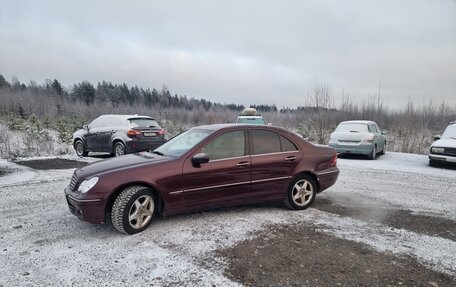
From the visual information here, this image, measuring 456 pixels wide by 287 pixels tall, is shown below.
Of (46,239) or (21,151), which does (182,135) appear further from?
(21,151)

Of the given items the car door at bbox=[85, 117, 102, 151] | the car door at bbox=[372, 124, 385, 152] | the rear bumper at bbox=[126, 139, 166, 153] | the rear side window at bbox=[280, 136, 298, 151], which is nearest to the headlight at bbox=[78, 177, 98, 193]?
the rear side window at bbox=[280, 136, 298, 151]

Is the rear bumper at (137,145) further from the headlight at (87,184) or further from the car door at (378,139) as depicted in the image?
the car door at (378,139)

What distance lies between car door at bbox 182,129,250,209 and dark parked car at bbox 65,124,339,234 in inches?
0.5

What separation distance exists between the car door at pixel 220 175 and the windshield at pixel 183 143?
0.21m

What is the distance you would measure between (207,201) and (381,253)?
96.9 inches

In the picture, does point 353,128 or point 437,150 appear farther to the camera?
point 353,128

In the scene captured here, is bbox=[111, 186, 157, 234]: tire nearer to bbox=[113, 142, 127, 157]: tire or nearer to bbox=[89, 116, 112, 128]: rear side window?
bbox=[113, 142, 127, 157]: tire

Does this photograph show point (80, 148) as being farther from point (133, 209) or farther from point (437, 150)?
point (437, 150)

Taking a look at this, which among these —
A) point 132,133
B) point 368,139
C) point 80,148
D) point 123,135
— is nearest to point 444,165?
point 368,139

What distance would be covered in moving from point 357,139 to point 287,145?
29.1 feet

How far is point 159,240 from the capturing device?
4.36 metres

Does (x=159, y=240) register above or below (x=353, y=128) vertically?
below

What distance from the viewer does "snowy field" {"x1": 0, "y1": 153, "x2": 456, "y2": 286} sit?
3475mm

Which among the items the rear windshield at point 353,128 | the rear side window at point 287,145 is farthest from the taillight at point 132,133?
the rear windshield at point 353,128
